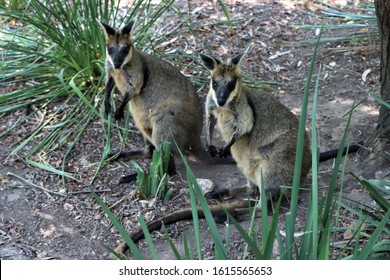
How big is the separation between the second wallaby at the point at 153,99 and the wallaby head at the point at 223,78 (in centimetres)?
76

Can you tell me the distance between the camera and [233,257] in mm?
4480

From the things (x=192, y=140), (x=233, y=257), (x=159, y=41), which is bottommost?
(x=233, y=257)

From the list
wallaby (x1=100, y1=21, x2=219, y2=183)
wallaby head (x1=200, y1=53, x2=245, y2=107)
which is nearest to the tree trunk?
wallaby head (x1=200, y1=53, x2=245, y2=107)

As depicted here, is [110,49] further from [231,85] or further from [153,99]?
[231,85]

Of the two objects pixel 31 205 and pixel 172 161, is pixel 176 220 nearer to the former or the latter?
pixel 172 161

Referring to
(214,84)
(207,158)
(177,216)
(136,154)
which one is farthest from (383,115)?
(136,154)

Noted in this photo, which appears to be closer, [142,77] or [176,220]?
[176,220]

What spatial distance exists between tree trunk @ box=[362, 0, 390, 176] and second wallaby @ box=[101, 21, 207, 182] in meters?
1.44

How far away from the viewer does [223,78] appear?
15.7ft

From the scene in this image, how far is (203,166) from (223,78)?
119cm

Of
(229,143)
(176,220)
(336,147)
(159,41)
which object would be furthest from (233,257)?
(159,41)

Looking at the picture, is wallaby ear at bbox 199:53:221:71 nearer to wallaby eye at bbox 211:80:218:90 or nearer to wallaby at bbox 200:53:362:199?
wallaby at bbox 200:53:362:199

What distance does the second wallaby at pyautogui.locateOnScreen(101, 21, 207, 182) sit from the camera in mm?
5469

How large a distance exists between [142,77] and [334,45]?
8.86ft
